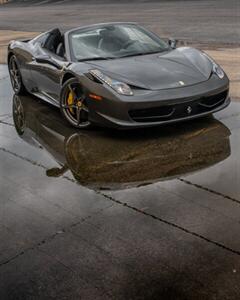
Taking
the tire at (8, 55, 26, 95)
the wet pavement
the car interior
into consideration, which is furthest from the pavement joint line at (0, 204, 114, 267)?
the tire at (8, 55, 26, 95)

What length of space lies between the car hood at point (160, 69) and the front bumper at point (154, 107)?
12 cm

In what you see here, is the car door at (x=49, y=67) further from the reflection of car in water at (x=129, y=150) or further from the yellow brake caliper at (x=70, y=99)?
the reflection of car in water at (x=129, y=150)

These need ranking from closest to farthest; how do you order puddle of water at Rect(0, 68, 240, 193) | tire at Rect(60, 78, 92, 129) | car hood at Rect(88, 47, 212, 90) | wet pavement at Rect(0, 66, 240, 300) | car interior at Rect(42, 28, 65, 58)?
1. wet pavement at Rect(0, 66, 240, 300)
2. puddle of water at Rect(0, 68, 240, 193)
3. car hood at Rect(88, 47, 212, 90)
4. tire at Rect(60, 78, 92, 129)
5. car interior at Rect(42, 28, 65, 58)

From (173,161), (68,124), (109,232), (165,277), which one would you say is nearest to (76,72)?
(68,124)

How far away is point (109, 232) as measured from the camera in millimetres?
3803

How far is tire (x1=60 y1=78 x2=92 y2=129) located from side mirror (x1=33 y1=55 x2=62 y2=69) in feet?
1.34

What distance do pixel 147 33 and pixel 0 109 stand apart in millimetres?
2548

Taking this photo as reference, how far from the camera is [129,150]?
5496 mm

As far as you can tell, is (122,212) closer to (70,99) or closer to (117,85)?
(117,85)

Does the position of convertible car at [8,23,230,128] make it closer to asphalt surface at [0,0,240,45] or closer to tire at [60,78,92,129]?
tire at [60,78,92,129]

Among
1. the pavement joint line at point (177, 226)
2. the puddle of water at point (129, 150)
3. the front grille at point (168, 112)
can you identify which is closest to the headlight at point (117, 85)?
the front grille at point (168, 112)

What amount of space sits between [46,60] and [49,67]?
0.18 meters

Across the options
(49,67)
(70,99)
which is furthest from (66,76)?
(49,67)

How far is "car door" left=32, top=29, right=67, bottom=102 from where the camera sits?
680 cm
